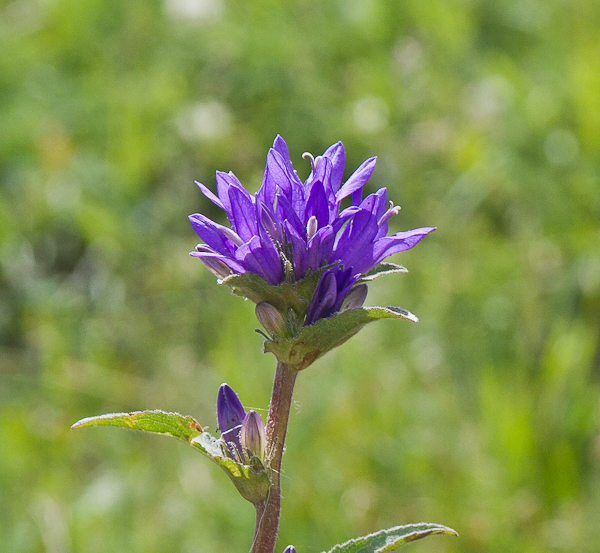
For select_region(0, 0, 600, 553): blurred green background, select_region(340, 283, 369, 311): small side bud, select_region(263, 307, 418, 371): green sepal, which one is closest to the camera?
select_region(263, 307, 418, 371): green sepal

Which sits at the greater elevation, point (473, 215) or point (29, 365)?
point (473, 215)

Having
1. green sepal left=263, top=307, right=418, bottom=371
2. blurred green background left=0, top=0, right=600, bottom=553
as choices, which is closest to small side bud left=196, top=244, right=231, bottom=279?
green sepal left=263, top=307, right=418, bottom=371

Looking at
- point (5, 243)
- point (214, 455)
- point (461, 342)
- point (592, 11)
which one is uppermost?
point (592, 11)

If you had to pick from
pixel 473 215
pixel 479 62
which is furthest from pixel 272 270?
pixel 479 62

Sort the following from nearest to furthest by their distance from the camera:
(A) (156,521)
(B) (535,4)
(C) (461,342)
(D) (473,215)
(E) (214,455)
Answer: (E) (214,455) → (A) (156,521) → (C) (461,342) → (D) (473,215) → (B) (535,4)

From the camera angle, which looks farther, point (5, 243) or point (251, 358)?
point (5, 243)

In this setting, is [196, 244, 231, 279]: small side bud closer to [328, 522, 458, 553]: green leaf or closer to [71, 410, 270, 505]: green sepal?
[71, 410, 270, 505]: green sepal

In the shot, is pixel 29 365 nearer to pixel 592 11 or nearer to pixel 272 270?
pixel 272 270

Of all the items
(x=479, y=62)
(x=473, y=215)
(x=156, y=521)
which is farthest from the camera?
(x=479, y=62)
